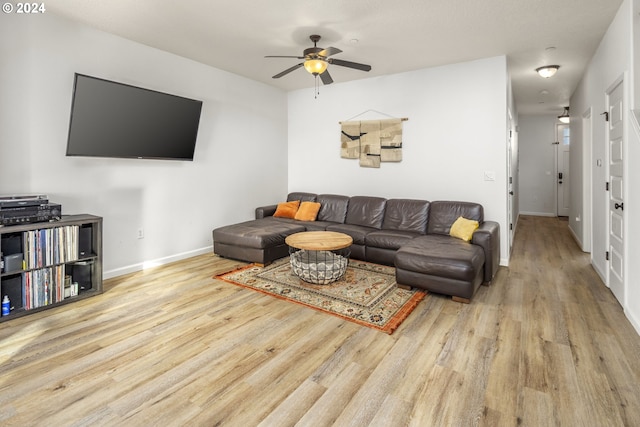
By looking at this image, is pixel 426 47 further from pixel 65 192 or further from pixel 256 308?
pixel 65 192

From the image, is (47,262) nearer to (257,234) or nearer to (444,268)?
(257,234)

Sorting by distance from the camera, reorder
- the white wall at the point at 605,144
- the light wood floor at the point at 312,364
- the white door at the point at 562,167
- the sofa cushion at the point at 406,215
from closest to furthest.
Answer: the light wood floor at the point at 312,364
the white wall at the point at 605,144
the sofa cushion at the point at 406,215
the white door at the point at 562,167

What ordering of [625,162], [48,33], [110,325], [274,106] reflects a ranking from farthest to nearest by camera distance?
[274,106], [48,33], [625,162], [110,325]

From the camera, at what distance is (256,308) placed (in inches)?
122

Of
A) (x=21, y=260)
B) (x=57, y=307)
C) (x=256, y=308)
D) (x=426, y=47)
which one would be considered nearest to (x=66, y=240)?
(x=21, y=260)

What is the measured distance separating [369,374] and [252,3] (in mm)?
3196

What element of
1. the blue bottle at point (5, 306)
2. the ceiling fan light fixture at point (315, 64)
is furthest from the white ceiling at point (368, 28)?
the blue bottle at point (5, 306)

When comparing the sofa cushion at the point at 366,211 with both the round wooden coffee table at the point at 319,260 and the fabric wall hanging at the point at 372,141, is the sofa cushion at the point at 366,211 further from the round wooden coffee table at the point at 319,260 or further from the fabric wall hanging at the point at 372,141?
the round wooden coffee table at the point at 319,260

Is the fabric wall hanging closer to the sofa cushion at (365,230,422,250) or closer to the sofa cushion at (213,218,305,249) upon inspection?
the sofa cushion at (365,230,422,250)

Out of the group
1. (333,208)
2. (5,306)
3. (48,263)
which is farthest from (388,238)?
(5,306)

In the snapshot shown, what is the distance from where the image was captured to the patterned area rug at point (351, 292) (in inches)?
116

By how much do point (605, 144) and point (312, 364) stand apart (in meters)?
3.98

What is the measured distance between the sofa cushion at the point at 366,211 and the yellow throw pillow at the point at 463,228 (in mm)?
1116

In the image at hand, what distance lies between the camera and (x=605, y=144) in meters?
3.75
